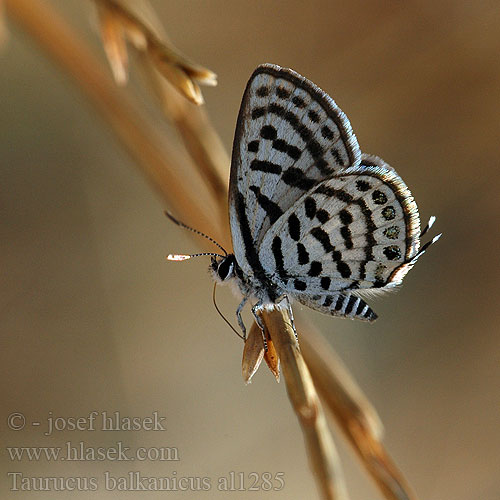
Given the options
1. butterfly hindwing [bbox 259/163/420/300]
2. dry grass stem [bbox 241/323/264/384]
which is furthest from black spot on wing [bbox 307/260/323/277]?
dry grass stem [bbox 241/323/264/384]

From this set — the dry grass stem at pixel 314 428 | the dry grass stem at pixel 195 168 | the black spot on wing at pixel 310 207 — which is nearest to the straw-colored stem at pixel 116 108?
the dry grass stem at pixel 195 168

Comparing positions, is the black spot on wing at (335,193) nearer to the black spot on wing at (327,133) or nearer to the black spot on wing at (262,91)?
the black spot on wing at (327,133)

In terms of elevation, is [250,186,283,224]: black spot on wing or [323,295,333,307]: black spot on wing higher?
[250,186,283,224]: black spot on wing

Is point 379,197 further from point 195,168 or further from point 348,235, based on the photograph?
point 195,168

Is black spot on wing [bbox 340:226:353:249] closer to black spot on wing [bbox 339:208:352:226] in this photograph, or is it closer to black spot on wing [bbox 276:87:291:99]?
black spot on wing [bbox 339:208:352:226]

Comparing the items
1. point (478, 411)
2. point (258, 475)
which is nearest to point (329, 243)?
point (258, 475)

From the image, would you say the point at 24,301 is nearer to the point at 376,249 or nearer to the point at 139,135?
the point at 139,135

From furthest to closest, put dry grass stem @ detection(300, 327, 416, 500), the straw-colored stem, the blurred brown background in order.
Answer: the blurred brown background
the straw-colored stem
dry grass stem @ detection(300, 327, 416, 500)

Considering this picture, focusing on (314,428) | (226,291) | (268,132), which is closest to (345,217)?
(268,132)
